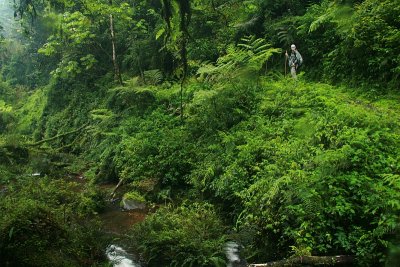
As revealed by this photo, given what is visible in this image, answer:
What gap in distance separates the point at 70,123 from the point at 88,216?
41.5 feet

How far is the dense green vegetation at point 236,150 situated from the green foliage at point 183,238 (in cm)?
3

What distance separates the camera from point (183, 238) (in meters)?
7.14

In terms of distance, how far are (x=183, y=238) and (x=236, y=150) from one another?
2.89 meters

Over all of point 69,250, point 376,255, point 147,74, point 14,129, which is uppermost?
point 147,74

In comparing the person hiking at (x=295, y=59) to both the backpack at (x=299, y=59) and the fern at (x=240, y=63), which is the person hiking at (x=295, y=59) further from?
the fern at (x=240, y=63)

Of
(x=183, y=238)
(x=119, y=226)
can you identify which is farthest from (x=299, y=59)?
(x=119, y=226)

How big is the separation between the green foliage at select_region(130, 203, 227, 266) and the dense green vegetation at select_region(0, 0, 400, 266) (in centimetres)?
3

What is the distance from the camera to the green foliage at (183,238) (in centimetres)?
683

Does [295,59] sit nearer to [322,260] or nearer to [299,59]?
[299,59]

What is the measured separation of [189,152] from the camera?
1098 centimetres

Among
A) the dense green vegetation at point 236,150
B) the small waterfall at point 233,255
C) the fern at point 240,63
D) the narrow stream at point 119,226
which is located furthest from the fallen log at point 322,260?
the fern at point 240,63

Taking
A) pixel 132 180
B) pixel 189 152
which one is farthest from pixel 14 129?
pixel 189 152

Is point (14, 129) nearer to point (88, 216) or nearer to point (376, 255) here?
point (88, 216)

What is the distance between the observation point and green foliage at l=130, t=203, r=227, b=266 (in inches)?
269
